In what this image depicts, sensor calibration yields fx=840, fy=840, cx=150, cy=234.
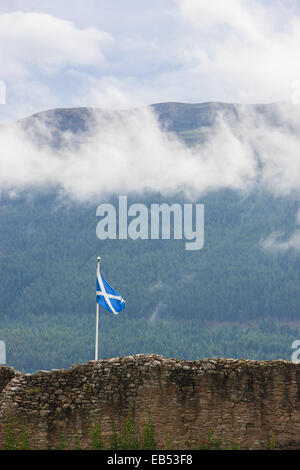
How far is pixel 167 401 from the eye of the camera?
30.3 meters

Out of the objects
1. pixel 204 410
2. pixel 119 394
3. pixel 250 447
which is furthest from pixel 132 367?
pixel 250 447

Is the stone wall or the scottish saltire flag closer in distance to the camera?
the stone wall

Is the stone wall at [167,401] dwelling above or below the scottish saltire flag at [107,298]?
below

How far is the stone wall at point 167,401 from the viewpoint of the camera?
30.1 metres

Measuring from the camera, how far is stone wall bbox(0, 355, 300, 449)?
3011cm

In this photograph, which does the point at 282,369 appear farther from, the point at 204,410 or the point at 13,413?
the point at 13,413

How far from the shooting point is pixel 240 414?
30.3 meters

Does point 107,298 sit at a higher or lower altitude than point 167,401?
higher

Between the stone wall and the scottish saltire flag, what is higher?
the scottish saltire flag

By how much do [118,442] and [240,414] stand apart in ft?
14.8

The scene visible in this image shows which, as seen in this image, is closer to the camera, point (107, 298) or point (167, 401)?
point (167, 401)

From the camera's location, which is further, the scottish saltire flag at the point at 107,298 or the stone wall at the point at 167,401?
the scottish saltire flag at the point at 107,298

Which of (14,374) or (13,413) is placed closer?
(13,413)
